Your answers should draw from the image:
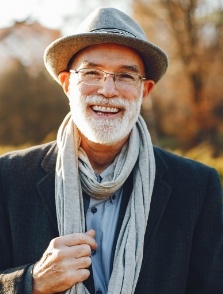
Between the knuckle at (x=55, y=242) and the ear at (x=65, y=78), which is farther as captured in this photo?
the ear at (x=65, y=78)

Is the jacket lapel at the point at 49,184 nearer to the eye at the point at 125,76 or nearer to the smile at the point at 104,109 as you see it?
the smile at the point at 104,109

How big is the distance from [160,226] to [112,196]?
1.04 feet

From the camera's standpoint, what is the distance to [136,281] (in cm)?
275

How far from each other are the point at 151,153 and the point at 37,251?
858 mm

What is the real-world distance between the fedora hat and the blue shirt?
2.64 feet

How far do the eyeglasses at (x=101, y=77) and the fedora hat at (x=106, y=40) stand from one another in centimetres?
15

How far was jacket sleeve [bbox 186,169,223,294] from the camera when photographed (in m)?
2.87

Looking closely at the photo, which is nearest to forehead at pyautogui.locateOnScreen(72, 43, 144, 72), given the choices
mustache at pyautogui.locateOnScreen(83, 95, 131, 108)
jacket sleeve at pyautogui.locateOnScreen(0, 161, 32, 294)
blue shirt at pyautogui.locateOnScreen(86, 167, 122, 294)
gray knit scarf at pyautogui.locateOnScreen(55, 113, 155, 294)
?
mustache at pyautogui.locateOnScreen(83, 95, 131, 108)

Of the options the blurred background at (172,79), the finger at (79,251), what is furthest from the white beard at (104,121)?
the blurred background at (172,79)

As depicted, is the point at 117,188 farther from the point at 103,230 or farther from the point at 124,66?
the point at 124,66

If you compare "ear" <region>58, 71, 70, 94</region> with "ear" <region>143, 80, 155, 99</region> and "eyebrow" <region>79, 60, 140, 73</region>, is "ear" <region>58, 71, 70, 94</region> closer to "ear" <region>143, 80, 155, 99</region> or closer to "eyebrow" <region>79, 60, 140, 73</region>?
"eyebrow" <region>79, 60, 140, 73</region>

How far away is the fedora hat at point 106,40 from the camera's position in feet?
9.18

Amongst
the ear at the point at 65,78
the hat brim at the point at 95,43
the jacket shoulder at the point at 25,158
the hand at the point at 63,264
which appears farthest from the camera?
the ear at the point at 65,78

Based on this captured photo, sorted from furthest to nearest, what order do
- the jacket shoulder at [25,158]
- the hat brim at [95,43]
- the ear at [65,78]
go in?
the ear at [65,78] → the jacket shoulder at [25,158] → the hat brim at [95,43]
